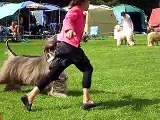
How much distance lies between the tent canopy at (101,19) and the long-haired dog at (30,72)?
95.1 ft

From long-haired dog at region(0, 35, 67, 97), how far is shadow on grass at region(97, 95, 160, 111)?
87 centimetres

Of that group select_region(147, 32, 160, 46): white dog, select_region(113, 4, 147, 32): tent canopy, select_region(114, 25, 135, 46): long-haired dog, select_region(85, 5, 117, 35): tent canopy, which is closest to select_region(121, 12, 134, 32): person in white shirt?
select_region(114, 25, 135, 46): long-haired dog

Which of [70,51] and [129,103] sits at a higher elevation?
[70,51]

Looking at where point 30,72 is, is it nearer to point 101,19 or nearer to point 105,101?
point 105,101

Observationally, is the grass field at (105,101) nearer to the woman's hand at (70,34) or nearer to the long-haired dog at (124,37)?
the woman's hand at (70,34)

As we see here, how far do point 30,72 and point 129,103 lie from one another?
1693mm

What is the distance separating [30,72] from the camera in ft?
23.5

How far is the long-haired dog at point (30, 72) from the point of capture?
693 centimetres

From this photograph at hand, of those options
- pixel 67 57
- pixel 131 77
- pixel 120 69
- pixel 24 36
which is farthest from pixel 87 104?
pixel 24 36

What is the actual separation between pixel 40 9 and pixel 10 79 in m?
28.4

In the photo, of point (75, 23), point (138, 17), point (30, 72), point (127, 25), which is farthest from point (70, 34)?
point (138, 17)

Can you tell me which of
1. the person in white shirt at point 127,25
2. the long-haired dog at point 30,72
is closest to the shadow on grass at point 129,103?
the long-haired dog at point 30,72

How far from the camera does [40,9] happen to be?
3547 cm

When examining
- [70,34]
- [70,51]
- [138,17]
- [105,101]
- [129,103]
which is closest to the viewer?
[70,34]
